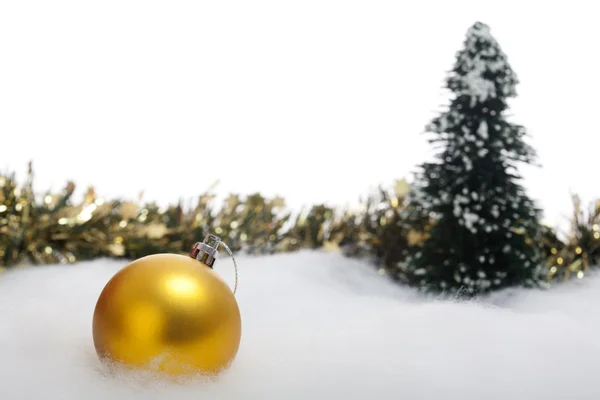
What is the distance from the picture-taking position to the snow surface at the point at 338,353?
132 centimetres

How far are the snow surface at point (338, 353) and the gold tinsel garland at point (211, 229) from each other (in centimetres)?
47

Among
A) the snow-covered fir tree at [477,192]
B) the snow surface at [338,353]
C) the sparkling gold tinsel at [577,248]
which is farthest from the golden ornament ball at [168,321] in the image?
the sparkling gold tinsel at [577,248]

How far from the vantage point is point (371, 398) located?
4.23 feet

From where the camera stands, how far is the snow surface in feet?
4.34

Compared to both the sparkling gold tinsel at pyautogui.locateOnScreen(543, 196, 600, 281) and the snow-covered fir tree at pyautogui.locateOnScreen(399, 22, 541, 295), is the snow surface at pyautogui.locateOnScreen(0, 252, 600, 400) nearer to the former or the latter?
the snow-covered fir tree at pyautogui.locateOnScreen(399, 22, 541, 295)

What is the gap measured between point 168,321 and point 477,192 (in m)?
1.96

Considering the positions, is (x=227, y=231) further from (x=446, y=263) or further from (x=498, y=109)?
(x=498, y=109)

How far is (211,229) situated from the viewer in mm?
3281

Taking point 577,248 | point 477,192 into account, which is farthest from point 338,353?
point 577,248

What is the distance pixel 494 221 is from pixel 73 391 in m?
2.16

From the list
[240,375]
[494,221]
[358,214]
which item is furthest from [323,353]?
[358,214]

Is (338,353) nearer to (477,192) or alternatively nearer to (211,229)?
(477,192)

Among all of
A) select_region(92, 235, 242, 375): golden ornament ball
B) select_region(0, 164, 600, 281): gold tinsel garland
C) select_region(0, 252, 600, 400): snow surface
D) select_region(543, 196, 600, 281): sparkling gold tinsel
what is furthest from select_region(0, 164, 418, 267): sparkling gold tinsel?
select_region(92, 235, 242, 375): golden ornament ball

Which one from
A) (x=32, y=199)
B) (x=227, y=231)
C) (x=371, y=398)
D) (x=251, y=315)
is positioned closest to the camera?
(x=371, y=398)
